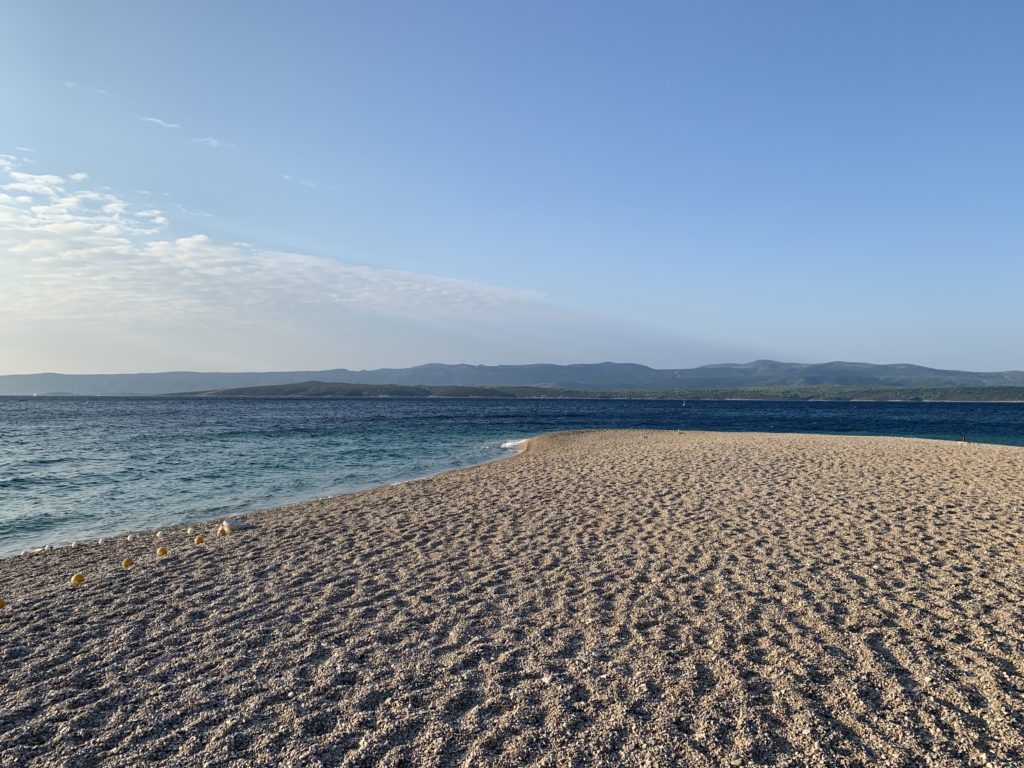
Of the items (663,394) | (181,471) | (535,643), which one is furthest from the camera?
(663,394)

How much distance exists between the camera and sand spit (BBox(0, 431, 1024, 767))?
4074 mm

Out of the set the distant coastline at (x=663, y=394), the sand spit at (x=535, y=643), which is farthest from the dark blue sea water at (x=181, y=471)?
the distant coastline at (x=663, y=394)

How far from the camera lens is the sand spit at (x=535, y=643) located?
4074mm

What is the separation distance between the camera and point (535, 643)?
5.61 metres

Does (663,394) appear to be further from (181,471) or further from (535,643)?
(535,643)

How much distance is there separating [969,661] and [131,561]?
10.6m

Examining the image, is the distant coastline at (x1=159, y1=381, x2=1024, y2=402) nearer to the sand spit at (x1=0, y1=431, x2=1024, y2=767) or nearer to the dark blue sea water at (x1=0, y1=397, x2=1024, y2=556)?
the dark blue sea water at (x1=0, y1=397, x2=1024, y2=556)

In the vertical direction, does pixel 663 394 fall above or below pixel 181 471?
below

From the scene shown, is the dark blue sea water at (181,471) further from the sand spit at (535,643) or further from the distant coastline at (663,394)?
the distant coastline at (663,394)

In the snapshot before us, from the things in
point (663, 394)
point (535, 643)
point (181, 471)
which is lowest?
point (663, 394)

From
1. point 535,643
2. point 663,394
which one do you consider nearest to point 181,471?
point 535,643

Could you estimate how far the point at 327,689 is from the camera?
15.7 ft

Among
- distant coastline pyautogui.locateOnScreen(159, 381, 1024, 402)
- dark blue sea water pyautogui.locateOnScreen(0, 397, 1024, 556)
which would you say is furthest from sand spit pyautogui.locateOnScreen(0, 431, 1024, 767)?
distant coastline pyautogui.locateOnScreen(159, 381, 1024, 402)

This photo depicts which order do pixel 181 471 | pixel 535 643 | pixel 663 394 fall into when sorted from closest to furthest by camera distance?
pixel 535 643, pixel 181 471, pixel 663 394
